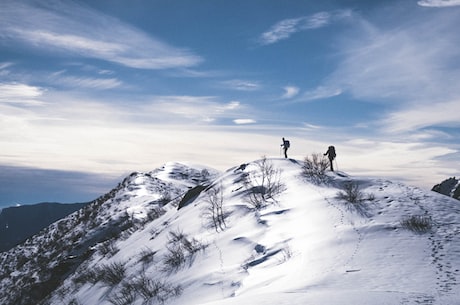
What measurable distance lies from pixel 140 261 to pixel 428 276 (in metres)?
11.2

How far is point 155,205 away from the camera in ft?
119

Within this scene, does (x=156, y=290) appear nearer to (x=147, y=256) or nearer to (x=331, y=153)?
(x=147, y=256)

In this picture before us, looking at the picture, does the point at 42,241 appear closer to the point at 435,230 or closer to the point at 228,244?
the point at 228,244

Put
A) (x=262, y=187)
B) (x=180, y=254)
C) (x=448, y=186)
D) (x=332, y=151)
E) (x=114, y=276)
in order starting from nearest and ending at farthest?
(x=180, y=254) < (x=114, y=276) < (x=262, y=187) < (x=332, y=151) < (x=448, y=186)

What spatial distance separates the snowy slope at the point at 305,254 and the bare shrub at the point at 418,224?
0.16ft

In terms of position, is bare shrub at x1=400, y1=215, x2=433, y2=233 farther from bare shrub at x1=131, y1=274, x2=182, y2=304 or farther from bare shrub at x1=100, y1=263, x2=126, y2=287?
bare shrub at x1=100, y1=263, x2=126, y2=287

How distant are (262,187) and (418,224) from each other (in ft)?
27.7

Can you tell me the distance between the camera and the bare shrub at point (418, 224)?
26.6 ft

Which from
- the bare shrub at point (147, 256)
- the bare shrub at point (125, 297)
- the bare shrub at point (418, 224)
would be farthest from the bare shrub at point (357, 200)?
the bare shrub at point (147, 256)

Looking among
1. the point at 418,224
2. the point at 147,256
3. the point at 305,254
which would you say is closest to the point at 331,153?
the point at 418,224

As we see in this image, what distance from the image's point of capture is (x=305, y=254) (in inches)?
306

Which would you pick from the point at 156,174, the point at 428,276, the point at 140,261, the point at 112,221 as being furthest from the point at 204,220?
the point at 156,174

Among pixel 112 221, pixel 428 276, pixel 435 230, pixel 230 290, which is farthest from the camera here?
pixel 112 221

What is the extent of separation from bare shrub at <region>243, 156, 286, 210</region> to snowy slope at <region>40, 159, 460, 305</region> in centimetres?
15
